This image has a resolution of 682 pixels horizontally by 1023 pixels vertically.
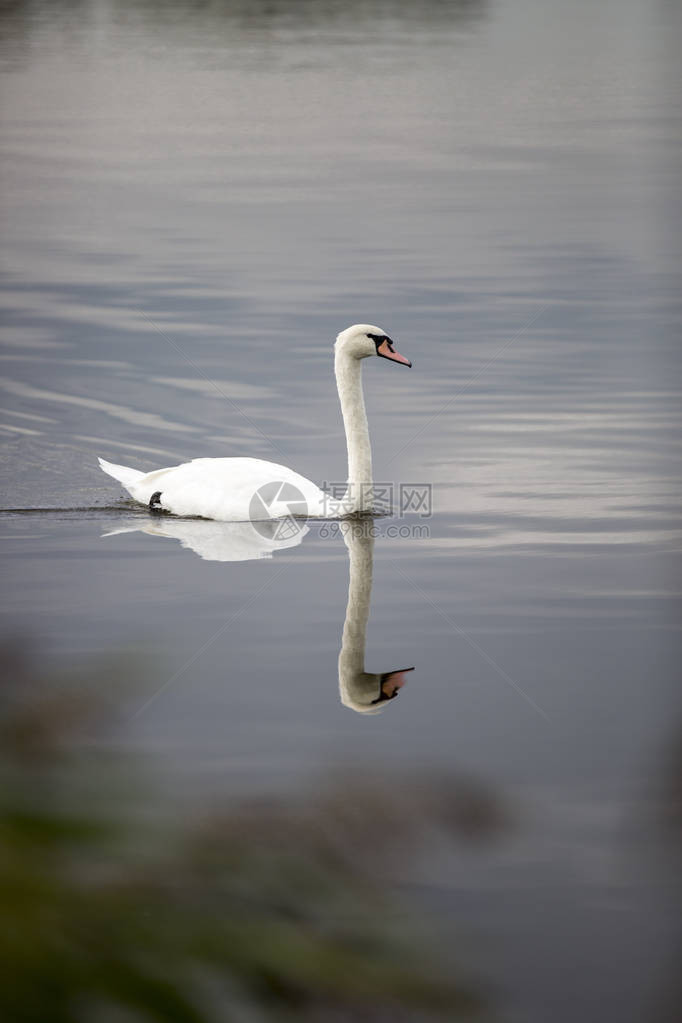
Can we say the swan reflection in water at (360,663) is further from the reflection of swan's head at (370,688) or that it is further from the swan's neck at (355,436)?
the swan's neck at (355,436)

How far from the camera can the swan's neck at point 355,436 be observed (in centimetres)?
1034

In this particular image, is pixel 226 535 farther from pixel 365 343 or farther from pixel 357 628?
pixel 357 628

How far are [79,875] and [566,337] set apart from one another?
17819 mm

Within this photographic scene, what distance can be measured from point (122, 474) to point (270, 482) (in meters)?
1.80

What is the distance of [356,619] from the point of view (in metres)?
7.71

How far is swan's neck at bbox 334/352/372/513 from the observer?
10.3 meters

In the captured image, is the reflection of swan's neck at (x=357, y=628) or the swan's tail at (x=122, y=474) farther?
the swan's tail at (x=122, y=474)

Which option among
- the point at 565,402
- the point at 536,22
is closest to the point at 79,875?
the point at 565,402

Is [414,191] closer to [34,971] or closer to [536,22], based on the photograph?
[34,971]

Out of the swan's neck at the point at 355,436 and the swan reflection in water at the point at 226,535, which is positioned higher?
the swan's neck at the point at 355,436

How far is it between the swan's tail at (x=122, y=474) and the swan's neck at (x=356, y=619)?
1785mm

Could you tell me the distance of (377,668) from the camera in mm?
6746

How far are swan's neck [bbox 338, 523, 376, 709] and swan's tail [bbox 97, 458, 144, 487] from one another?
1785 millimetres

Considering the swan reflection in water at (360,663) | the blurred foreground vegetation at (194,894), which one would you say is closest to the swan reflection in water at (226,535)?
the swan reflection in water at (360,663)
